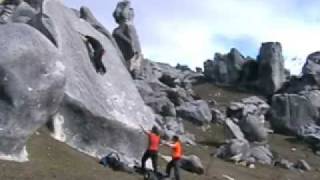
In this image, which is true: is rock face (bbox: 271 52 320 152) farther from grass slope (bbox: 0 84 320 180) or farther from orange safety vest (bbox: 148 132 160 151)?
orange safety vest (bbox: 148 132 160 151)

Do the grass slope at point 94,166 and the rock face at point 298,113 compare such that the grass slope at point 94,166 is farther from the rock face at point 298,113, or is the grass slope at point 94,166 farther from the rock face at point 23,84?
the rock face at point 298,113

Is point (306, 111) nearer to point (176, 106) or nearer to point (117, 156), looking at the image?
point (176, 106)

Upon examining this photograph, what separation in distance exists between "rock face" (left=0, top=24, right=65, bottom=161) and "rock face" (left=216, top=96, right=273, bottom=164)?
30887 mm

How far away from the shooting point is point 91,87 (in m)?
41.3

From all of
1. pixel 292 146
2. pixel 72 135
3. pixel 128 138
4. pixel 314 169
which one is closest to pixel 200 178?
pixel 128 138

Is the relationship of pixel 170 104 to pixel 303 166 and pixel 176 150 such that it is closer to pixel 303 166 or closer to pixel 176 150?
pixel 303 166

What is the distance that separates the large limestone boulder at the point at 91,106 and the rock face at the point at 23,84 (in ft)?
22.0

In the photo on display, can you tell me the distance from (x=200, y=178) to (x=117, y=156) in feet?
18.6

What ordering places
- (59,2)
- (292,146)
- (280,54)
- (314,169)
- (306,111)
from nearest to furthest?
(59,2)
(314,169)
(292,146)
(306,111)
(280,54)

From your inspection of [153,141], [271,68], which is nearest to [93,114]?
[153,141]

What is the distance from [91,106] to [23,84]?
31.1 ft

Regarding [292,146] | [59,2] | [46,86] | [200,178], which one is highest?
[59,2]

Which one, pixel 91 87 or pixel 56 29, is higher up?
pixel 56 29

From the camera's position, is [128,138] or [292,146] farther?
[292,146]
